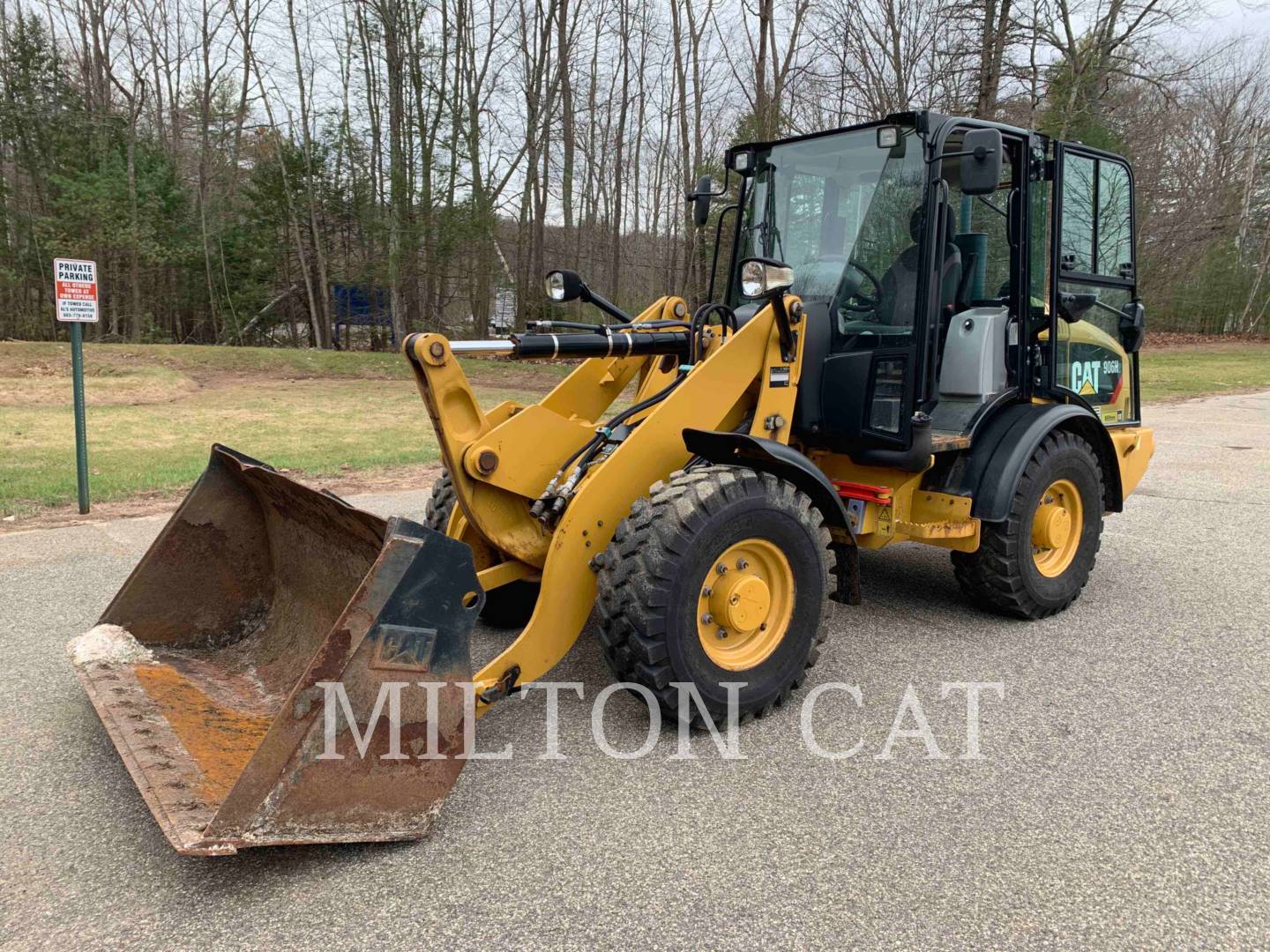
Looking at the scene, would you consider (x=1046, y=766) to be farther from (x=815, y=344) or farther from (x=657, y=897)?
(x=815, y=344)

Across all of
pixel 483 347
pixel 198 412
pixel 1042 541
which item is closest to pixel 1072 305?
pixel 1042 541

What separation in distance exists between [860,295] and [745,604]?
175 cm

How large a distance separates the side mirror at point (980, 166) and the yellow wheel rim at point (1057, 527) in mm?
1764

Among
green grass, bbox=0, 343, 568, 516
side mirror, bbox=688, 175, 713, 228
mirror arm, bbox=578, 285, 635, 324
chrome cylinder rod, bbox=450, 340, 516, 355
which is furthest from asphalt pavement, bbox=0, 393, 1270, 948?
green grass, bbox=0, 343, 568, 516

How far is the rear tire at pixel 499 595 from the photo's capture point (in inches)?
172

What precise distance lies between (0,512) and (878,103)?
57.3 ft

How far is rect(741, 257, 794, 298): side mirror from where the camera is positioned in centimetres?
362

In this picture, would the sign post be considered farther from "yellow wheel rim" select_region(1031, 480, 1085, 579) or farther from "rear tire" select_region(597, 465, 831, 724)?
"yellow wheel rim" select_region(1031, 480, 1085, 579)

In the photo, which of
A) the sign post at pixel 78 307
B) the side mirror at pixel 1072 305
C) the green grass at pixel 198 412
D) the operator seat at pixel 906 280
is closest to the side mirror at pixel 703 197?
the operator seat at pixel 906 280

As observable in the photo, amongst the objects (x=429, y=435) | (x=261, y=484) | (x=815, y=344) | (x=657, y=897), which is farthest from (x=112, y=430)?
(x=657, y=897)

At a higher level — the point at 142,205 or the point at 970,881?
the point at 142,205

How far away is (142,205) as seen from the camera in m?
24.1

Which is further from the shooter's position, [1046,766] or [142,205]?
[142,205]

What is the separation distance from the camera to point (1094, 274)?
4.95 meters
